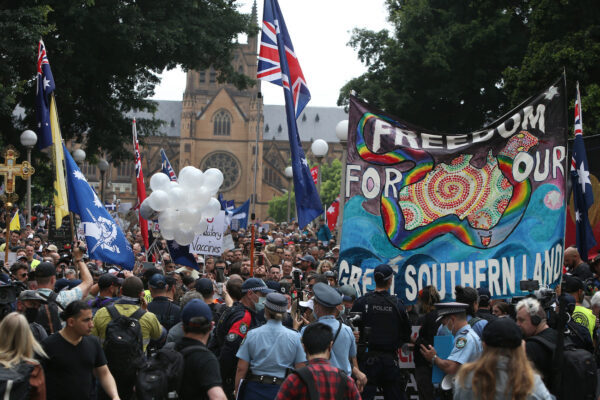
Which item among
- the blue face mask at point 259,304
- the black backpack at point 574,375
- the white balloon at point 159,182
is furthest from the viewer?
the white balloon at point 159,182

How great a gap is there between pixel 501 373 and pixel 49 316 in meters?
4.18

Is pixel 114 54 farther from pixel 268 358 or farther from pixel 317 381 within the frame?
pixel 317 381

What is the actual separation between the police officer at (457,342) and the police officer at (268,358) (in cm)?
120

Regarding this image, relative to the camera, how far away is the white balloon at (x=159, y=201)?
502 inches

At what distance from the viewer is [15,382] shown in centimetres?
522

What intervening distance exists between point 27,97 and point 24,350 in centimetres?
2367

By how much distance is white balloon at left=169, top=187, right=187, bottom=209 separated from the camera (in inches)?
504

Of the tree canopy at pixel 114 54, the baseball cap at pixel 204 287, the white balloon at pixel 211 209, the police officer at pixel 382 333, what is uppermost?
the tree canopy at pixel 114 54

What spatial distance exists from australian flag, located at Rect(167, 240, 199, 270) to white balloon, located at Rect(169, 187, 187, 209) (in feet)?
2.83

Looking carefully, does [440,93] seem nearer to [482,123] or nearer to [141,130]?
[482,123]

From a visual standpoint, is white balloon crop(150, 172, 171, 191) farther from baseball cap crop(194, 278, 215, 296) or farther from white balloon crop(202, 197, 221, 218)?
baseball cap crop(194, 278, 215, 296)

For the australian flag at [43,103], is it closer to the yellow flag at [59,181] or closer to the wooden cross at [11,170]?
the yellow flag at [59,181]

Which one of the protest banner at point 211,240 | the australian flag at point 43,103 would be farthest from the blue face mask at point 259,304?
the protest banner at point 211,240

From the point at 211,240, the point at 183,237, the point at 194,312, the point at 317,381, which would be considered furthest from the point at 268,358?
the point at 211,240
